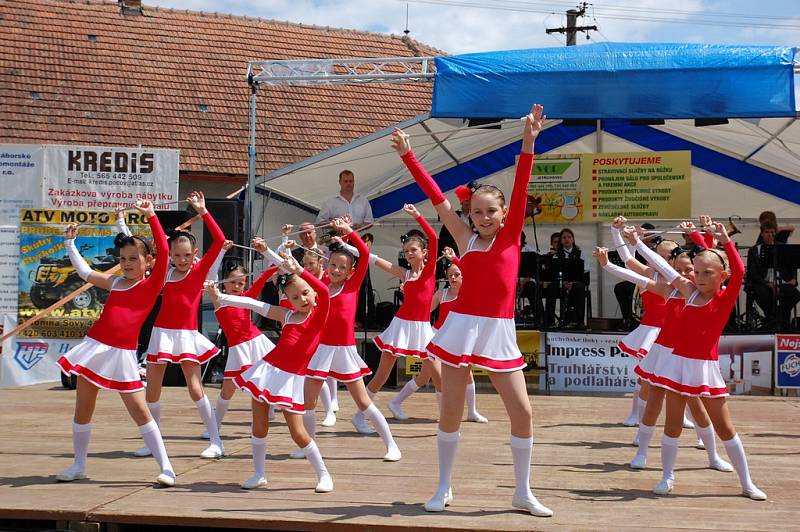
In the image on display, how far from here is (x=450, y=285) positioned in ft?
29.3

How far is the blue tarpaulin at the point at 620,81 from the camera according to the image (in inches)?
427

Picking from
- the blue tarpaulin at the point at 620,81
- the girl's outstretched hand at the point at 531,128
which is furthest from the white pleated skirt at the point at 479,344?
the blue tarpaulin at the point at 620,81

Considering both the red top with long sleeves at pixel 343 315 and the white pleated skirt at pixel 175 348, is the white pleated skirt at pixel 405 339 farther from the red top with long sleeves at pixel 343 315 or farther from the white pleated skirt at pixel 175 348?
the white pleated skirt at pixel 175 348

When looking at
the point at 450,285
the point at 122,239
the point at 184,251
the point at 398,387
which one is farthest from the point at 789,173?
the point at 122,239

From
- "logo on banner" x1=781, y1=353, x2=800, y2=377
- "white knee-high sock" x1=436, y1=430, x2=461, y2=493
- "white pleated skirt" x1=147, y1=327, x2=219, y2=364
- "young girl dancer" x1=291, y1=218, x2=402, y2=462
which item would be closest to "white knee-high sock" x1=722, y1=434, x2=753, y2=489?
"white knee-high sock" x1=436, y1=430, x2=461, y2=493

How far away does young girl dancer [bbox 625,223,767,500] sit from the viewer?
5.70m

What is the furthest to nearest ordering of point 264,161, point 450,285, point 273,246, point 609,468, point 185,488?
point 264,161
point 273,246
point 450,285
point 609,468
point 185,488

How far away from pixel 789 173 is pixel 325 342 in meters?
9.32

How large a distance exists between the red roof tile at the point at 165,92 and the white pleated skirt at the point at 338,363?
16.7 meters

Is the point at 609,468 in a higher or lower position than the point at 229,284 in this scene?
lower

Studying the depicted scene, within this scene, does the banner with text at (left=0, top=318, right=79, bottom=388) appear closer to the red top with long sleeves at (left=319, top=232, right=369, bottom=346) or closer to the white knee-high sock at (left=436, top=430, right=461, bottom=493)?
the red top with long sleeves at (left=319, top=232, right=369, bottom=346)

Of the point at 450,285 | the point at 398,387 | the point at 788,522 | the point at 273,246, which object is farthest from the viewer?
the point at 273,246

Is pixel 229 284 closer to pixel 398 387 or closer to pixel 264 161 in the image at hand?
pixel 398 387

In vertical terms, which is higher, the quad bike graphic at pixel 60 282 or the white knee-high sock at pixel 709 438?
the quad bike graphic at pixel 60 282
